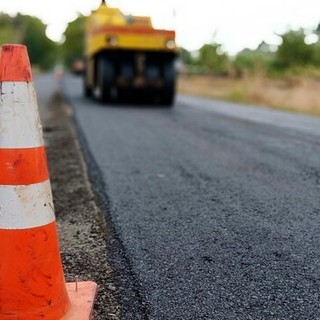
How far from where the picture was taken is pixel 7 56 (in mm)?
1808

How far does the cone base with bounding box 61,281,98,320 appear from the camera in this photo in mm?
1854

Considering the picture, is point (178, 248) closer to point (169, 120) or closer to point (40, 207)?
point (40, 207)

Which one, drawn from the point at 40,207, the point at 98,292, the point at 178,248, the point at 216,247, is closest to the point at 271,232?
the point at 216,247

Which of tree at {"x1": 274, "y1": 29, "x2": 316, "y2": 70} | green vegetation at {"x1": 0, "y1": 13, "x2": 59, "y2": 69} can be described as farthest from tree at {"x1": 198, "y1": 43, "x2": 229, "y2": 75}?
green vegetation at {"x1": 0, "y1": 13, "x2": 59, "y2": 69}

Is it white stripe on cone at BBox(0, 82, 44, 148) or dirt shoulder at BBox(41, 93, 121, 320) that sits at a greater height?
white stripe on cone at BBox(0, 82, 44, 148)

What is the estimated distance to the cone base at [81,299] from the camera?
1.85 metres

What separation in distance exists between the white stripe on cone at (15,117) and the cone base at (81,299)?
641 mm

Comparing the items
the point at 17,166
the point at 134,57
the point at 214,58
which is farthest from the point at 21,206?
the point at 214,58

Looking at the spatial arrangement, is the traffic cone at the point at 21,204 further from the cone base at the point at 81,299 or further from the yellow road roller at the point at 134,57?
the yellow road roller at the point at 134,57

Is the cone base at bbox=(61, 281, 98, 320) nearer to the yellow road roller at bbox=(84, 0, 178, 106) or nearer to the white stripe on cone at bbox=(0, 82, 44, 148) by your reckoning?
the white stripe on cone at bbox=(0, 82, 44, 148)

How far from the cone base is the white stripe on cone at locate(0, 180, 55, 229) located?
36 centimetres

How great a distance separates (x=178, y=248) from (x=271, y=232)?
0.58 meters

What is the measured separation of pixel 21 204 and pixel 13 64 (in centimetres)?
51

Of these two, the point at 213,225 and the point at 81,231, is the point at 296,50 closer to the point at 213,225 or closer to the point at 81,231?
the point at 213,225
